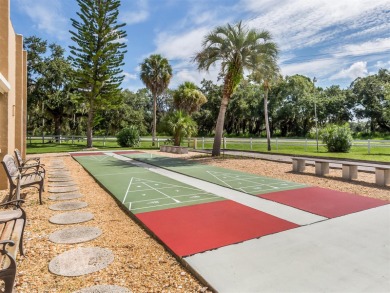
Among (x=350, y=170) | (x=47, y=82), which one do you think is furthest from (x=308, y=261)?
(x=47, y=82)

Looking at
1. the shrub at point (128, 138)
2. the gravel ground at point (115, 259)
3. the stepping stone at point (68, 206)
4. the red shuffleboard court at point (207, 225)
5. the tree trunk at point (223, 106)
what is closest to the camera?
the gravel ground at point (115, 259)

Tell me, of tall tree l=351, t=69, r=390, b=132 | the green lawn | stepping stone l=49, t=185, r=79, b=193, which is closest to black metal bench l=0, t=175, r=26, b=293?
stepping stone l=49, t=185, r=79, b=193

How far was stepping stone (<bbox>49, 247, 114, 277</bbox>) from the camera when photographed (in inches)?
120

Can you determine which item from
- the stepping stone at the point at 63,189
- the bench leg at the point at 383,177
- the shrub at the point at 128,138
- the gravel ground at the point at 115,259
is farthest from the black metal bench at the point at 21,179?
the shrub at the point at 128,138

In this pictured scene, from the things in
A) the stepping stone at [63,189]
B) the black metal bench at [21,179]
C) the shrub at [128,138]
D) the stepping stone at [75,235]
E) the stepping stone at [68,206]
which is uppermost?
the shrub at [128,138]

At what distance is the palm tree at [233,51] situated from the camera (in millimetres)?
14914

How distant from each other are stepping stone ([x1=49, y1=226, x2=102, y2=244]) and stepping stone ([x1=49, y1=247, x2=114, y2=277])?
34 centimetres

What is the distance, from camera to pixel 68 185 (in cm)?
→ 796

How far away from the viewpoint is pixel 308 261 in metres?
3.20

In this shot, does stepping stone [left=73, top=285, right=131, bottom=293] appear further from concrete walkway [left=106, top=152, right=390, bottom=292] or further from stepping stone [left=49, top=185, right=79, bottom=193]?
stepping stone [left=49, top=185, right=79, bottom=193]

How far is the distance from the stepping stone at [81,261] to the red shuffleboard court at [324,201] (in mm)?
3767

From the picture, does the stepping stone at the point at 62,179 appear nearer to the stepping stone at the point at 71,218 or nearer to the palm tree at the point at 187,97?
the stepping stone at the point at 71,218

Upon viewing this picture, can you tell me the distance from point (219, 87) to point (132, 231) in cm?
4534

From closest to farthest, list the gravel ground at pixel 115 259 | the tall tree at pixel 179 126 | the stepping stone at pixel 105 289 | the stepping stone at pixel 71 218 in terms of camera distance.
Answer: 1. the stepping stone at pixel 105 289
2. the gravel ground at pixel 115 259
3. the stepping stone at pixel 71 218
4. the tall tree at pixel 179 126
